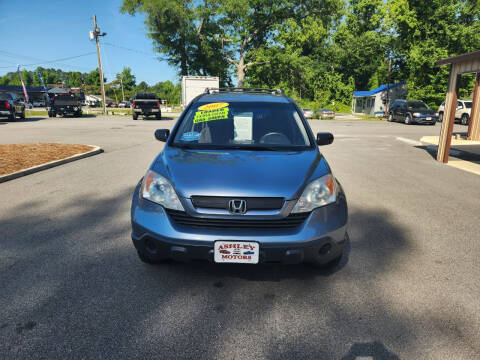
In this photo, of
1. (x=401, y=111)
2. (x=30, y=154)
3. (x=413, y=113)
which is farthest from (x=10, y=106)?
(x=401, y=111)

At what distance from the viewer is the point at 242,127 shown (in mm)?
3783

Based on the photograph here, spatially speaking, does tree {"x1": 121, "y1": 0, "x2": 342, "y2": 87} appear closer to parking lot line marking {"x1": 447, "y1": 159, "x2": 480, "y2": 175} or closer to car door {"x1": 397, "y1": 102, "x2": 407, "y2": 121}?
car door {"x1": 397, "y1": 102, "x2": 407, "y2": 121}

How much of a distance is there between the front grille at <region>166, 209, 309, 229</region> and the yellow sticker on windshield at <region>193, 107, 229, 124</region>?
5.18 ft

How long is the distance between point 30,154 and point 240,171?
837cm

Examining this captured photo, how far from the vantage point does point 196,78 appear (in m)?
24.2

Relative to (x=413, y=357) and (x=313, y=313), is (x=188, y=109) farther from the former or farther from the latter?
(x=413, y=357)

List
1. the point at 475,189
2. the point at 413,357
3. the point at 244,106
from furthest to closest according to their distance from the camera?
the point at 475,189 → the point at 244,106 → the point at 413,357

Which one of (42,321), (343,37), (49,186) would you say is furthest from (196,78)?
(343,37)

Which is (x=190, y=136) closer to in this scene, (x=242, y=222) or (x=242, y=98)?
(x=242, y=98)

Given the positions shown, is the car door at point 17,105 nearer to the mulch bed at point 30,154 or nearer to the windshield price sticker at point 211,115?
the mulch bed at point 30,154

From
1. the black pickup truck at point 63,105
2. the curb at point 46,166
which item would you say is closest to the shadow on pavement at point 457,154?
the curb at point 46,166

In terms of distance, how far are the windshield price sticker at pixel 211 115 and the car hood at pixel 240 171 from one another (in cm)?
71

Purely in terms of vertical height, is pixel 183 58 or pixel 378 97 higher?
pixel 183 58

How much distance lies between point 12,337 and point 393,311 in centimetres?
277
